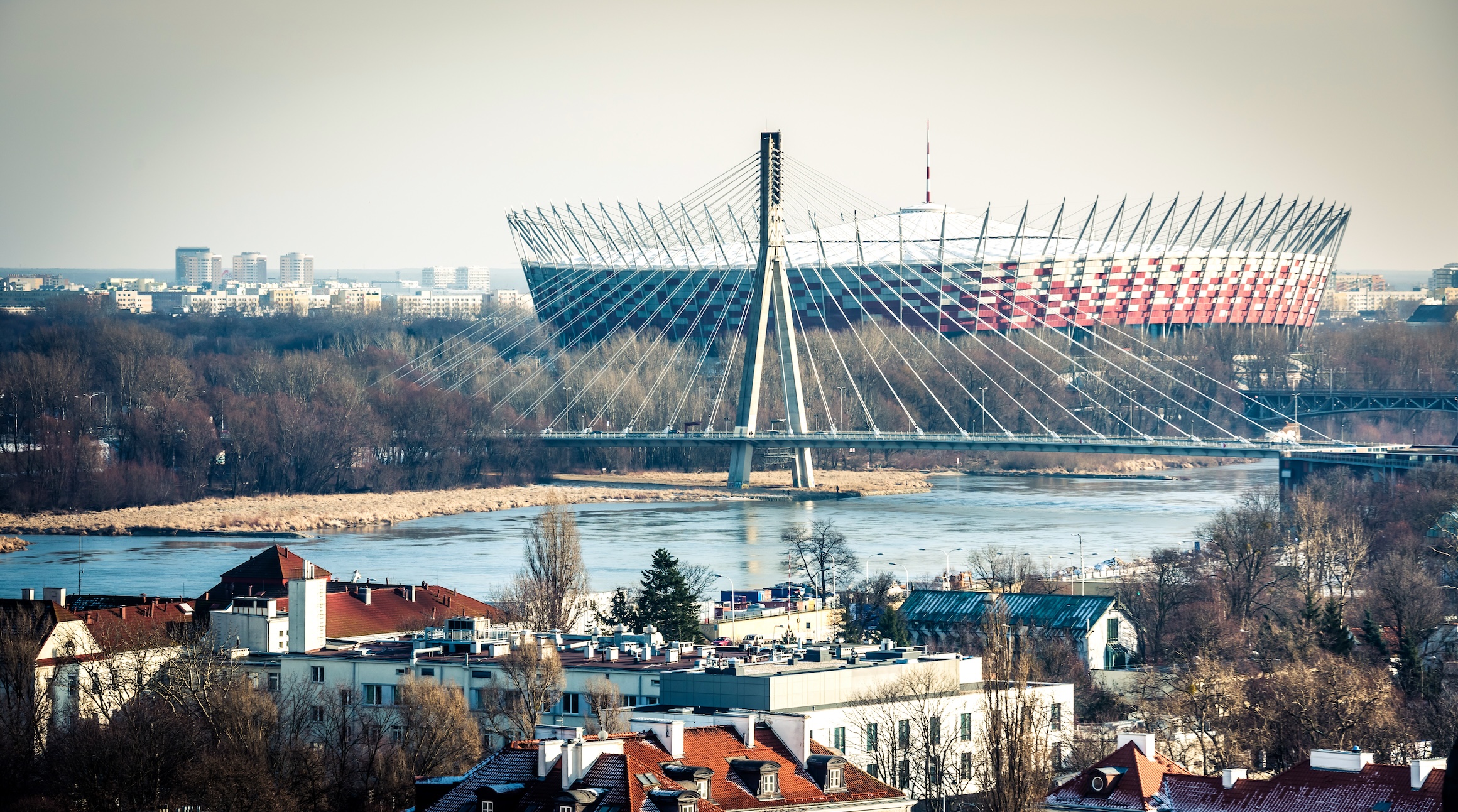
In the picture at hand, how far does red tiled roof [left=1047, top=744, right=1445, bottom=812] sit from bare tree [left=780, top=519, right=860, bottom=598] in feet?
42.3

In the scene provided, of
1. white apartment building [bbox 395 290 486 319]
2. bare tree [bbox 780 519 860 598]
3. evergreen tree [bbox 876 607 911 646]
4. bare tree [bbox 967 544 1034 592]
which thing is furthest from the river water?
white apartment building [bbox 395 290 486 319]

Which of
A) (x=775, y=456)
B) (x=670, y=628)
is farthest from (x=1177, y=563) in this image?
(x=775, y=456)

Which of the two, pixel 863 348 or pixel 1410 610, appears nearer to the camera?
pixel 1410 610

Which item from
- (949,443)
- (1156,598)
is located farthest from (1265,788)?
(949,443)

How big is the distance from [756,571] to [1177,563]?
19.4 ft

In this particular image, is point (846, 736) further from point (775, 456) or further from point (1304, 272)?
point (1304, 272)

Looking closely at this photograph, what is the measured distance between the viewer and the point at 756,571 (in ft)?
95.2

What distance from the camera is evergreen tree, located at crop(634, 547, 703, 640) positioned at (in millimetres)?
20234

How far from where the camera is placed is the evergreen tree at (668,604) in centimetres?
2023

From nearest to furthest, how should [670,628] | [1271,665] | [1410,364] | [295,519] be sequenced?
[1271,665] → [670,628] → [295,519] → [1410,364]

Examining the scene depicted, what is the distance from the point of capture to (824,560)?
85.7 ft

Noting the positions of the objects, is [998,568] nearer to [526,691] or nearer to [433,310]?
[526,691]

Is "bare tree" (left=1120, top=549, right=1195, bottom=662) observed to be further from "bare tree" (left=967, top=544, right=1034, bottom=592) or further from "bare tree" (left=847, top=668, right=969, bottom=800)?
"bare tree" (left=847, top=668, right=969, bottom=800)

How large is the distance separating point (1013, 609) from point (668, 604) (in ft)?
10.7
